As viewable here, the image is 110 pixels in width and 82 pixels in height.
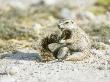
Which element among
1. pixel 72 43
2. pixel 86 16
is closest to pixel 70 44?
pixel 72 43

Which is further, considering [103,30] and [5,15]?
[5,15]

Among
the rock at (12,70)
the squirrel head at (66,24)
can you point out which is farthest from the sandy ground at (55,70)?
the squirrel head at (66,24)

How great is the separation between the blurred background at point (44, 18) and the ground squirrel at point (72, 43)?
2.96 metres

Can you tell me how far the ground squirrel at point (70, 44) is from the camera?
42.1 feet

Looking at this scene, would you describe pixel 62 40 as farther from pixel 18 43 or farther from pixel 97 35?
pixel 97 35

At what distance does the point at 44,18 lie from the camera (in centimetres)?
2519

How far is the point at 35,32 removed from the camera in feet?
60.4

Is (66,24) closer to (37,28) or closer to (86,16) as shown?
(37,28)

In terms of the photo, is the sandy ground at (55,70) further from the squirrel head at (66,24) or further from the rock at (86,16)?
the rock at (86,16)

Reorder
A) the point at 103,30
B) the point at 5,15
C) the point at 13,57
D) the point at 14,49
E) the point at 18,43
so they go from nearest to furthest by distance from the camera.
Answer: the point at 13,57 → the point at 14,49 → the point at 18,43 → the point at 103,30 → the point at 5,15

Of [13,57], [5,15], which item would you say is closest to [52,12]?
[5,15]

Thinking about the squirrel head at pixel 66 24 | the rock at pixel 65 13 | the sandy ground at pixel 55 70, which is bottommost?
the sandy ground at pixel 55 70

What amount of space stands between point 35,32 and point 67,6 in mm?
12078

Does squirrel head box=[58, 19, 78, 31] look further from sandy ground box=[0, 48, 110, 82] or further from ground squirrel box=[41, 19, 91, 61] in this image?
sandy ground box=[0, 48, 110, 82]
